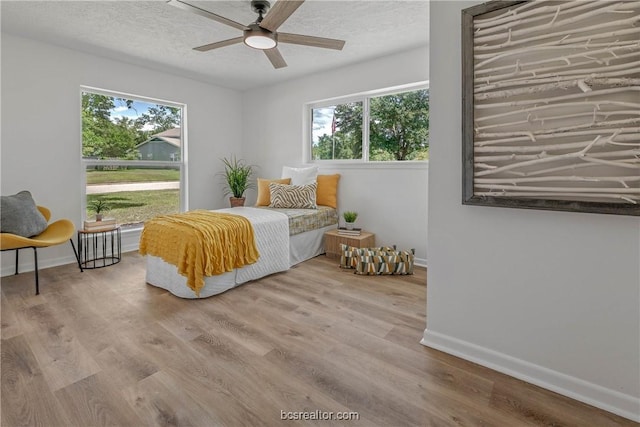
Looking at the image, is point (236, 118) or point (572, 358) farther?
point (236, 118)

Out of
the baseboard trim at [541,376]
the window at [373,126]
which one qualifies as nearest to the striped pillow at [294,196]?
the window at [373,126]

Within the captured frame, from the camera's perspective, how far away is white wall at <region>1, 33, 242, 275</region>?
3180 millimetres

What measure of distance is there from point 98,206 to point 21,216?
0.84 m

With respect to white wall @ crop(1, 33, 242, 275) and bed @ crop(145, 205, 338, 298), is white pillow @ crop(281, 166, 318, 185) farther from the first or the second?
white wall @ crop(1, 33, 242, 275)

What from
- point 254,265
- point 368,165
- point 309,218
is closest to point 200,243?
point 254,265

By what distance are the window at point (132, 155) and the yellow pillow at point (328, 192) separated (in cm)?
212

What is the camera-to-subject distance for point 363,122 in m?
4.10

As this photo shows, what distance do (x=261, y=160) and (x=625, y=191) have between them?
4.52m

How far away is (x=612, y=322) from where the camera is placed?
1397mm

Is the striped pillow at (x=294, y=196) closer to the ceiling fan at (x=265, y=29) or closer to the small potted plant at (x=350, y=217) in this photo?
the small potted plant at (x=350, y=217)

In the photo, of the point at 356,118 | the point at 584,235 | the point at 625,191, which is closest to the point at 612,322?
the point at 584,235

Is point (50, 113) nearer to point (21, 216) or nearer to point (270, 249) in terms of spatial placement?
point (21, 216)

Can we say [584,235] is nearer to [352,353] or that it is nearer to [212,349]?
[352,353]

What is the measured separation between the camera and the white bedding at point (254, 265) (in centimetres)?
265
